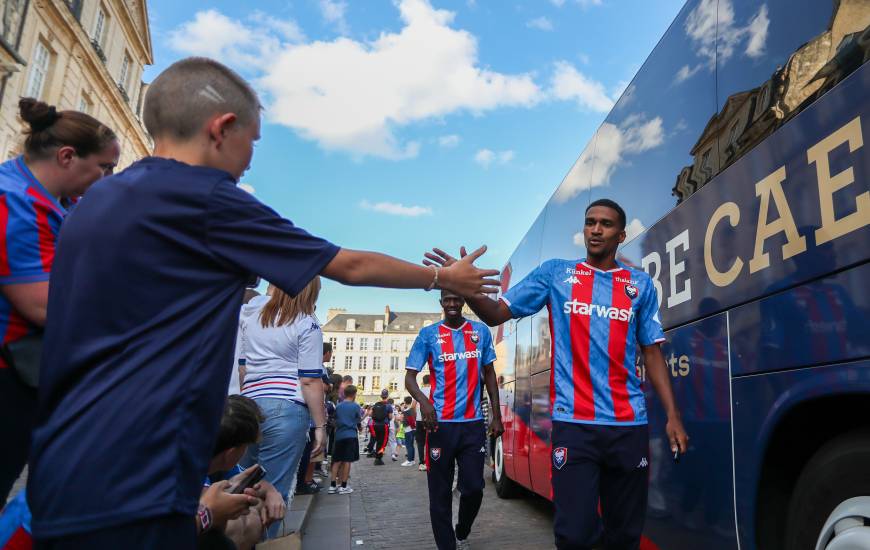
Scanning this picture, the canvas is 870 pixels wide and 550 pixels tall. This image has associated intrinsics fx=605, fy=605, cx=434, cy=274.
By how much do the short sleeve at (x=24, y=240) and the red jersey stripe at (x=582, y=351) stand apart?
7.35 feet

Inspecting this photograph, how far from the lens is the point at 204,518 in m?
1.74

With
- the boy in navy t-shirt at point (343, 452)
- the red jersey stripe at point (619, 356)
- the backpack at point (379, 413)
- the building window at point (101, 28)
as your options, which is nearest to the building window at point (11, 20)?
the building window at point (101, 28)

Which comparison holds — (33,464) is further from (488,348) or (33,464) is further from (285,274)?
(488,348)

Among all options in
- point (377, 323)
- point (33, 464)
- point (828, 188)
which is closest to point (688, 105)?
point (828, 188)

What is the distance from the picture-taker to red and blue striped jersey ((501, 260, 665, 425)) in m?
2.89

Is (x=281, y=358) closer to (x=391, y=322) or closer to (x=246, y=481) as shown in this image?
(x=246, y=481)

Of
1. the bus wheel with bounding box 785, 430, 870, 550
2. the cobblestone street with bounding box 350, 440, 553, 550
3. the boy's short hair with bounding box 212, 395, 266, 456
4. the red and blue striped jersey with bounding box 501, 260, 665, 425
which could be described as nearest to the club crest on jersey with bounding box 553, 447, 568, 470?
the red and blue striped jersey with bounding box 501, 260, 665, 425

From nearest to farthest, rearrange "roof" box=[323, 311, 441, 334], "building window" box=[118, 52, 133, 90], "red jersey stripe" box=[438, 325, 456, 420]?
"red jersey stripe" box=[438, 325, 456, 420] < "building window" box=[118, 52, 133, 90] < "roof" box=[323, 311, 441, 334]

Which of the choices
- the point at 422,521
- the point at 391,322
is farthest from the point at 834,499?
the point at 391,322

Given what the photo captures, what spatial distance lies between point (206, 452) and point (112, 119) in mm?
27643

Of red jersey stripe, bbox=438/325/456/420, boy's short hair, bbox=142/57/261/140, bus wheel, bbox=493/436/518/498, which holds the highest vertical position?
boy's short hair, bbox=142/57/261/140

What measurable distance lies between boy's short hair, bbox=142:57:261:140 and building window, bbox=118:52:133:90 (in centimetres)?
2899

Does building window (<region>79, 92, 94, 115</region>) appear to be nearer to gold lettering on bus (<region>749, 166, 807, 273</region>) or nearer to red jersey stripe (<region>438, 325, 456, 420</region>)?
red jersey stripe (<region>438, 325, 456, 420</region>)

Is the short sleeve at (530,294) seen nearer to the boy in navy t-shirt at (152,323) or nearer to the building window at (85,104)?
the boy in navy t-shirt at (152,323)
